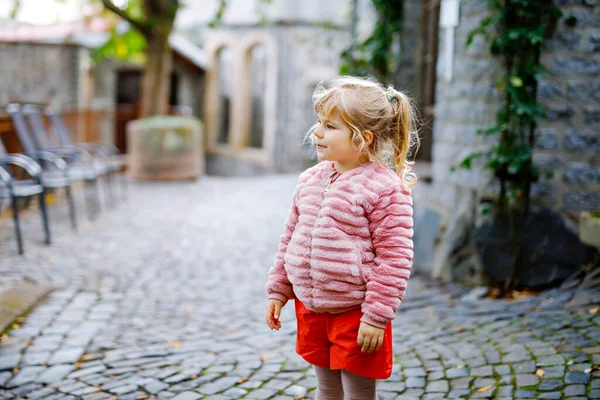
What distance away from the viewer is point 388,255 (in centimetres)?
236

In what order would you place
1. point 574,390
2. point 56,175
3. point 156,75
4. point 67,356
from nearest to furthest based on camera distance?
point 574,390, point 67,356, point 56,175, point 156,75

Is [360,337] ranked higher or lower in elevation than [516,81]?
lower

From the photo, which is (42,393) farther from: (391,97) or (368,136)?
(391,97)

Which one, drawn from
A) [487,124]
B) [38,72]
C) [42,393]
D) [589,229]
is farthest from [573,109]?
[38,72]

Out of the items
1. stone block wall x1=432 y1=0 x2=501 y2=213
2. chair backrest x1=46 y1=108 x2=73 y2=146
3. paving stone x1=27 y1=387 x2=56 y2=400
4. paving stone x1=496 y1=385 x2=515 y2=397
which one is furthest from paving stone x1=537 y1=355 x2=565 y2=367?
chair backrest x1=46 y1=108 x2=73 y2=146

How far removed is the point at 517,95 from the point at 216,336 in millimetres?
2653

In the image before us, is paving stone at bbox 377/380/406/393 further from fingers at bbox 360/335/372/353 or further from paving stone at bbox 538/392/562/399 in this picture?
fingers at bbox 360/335/372/353

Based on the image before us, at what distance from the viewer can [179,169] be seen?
523 inches

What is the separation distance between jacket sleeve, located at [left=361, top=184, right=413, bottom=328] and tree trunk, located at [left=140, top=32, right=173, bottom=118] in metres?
11.7

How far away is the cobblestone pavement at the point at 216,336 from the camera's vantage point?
351 cm

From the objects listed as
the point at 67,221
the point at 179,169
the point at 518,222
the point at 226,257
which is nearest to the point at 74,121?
the point at 179,169

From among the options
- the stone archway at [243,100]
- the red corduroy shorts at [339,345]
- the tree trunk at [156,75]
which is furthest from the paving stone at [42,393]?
the stone archway at [243,100]

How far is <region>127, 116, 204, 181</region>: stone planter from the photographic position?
42.0ft

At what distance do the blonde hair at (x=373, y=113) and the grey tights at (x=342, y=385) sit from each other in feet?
2.26
